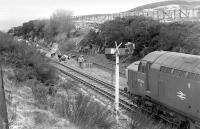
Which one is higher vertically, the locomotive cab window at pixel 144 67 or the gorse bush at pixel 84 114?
the locomotive cab window at pixel 144 67

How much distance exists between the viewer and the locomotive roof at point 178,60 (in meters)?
14.0

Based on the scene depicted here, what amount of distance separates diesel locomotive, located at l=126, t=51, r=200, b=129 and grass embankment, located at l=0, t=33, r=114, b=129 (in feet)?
10.6

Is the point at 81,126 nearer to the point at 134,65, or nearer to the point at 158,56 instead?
the point at 158,56

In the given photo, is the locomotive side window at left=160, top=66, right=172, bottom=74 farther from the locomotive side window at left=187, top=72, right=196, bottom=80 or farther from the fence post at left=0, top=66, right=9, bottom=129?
the fence post at left=0, top=66, right=9, bottom=129

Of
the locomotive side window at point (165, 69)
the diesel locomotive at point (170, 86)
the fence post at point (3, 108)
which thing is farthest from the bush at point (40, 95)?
the locomotive side window at point (165, 69)

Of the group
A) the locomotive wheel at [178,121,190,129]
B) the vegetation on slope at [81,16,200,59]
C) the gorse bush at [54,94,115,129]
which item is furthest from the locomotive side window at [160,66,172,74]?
the vegetation on slope at [81,16,200,59]

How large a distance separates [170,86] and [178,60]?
123cm

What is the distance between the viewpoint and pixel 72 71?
38.8 m

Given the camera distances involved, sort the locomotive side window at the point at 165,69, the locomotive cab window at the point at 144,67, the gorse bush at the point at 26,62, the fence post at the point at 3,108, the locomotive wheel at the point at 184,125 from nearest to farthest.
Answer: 1. the fence post at the point at 3,108
2. the locomotive wheel at the point at 184,125
3. the locomotive side window at the point at 165,69
4. the locomotive cab window at the point at 144,67
5. the gorse bush at the point at 26,62

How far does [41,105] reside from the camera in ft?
47.4

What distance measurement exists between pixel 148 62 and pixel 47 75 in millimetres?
8724

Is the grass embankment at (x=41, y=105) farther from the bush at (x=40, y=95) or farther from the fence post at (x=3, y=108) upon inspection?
the fence post at (x=3, y=108)

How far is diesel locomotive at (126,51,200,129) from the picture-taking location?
13.6m

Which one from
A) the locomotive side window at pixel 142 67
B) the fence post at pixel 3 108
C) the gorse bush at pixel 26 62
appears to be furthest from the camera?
the gorse bush at pixel 26 62
